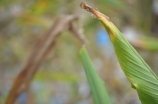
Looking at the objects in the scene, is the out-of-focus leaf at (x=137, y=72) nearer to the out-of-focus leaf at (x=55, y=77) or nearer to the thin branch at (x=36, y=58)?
the thin branch at (x=36, y=58)

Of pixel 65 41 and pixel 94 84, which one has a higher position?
pixel 65 41

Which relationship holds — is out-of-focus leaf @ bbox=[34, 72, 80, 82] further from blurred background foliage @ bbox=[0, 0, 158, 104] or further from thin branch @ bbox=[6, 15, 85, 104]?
thin branch @ bbox=[6, 15, 85, 104]

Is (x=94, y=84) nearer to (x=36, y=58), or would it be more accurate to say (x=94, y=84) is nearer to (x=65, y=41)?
(x=36, y=58)

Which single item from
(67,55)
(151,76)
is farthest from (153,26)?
(151,76)

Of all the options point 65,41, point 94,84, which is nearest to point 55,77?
point 65,41

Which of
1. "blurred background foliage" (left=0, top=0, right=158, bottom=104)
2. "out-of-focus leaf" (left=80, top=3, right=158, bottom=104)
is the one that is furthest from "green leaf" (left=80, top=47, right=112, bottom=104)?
"blurred background foliage" (left=0, top=0, right=158, bottom=104)

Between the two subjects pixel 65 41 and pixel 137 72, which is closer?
pixel 137 72

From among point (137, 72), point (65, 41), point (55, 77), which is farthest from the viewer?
point (65, 41)

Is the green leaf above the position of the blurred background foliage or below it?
below

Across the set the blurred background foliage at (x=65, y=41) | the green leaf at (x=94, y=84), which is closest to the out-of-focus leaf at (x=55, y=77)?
the blurred background foliage at (x=65, y=41)
